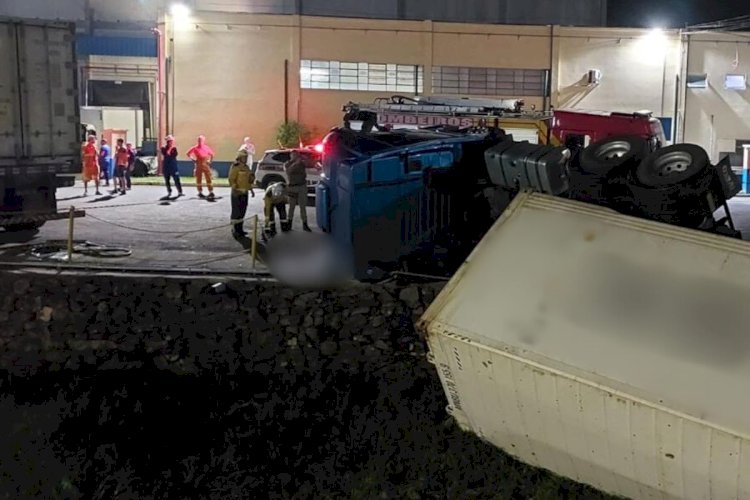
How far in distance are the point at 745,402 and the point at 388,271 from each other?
17.6ft

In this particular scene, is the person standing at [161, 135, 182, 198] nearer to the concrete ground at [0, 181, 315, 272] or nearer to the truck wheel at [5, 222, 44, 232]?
the concrete ground at [0, 181, 315, 272]

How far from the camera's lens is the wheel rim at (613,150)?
972cm

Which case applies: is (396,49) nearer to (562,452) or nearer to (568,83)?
(568,83)

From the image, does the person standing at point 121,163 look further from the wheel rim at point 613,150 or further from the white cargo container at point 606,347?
the white cargo container at point 606,347

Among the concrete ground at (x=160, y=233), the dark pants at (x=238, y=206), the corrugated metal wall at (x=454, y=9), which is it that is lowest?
the concrete ground at (x=160, y=233)

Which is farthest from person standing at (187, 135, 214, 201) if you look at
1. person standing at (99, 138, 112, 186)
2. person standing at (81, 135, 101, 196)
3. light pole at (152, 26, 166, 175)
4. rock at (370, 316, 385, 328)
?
rock at (370, 316, 385, 328)

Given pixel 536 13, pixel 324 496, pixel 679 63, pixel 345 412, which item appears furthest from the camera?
pixel 536 13

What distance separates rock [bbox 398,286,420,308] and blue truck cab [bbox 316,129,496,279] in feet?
2.11

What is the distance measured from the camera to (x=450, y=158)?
10.9 m

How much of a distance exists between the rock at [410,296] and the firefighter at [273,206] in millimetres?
4516

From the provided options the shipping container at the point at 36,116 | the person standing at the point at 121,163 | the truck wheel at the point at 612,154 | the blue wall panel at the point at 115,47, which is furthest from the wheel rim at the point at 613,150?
the blue wall panel at the point at 115,47

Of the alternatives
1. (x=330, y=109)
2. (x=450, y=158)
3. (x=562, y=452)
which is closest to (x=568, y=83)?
(x=330, y=109)

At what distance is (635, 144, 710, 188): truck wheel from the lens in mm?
8602

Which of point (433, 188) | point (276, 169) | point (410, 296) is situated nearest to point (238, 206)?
point (433, 188)
